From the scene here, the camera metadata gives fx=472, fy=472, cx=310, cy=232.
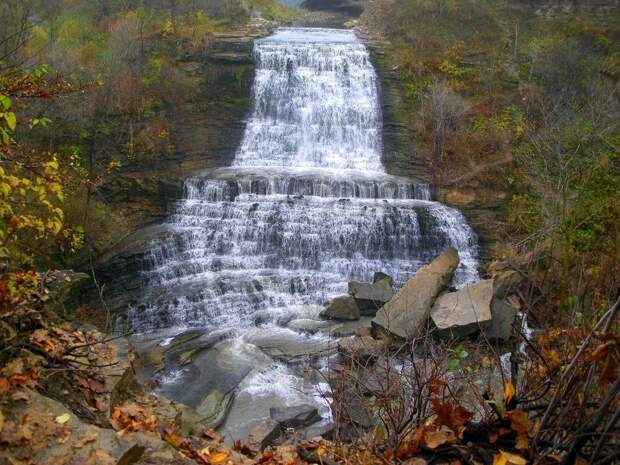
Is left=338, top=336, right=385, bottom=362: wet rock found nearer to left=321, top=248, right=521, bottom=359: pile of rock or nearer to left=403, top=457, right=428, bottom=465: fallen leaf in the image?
left=321, top=248, right=521, bottom=359: pile of rock

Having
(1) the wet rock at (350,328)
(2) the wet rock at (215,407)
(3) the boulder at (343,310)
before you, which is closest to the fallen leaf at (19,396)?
(2) the wet rock at (215,407)

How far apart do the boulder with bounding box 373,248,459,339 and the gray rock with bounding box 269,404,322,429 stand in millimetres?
2575

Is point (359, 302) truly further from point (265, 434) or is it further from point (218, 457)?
point (218, 457)

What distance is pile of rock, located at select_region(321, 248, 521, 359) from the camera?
10188 millimetres

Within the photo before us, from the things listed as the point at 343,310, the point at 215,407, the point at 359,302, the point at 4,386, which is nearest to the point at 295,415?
the point at 215,407

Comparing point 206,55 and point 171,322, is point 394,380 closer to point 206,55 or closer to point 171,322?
point 171,322

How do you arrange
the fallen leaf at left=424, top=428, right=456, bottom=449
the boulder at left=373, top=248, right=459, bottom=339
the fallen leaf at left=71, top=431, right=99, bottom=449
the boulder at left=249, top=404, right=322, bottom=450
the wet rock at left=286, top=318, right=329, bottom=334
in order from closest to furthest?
the fallen leaf at left=424, top=428, right=456, bottom=449 < the fallen leaf at left=71, top=431, right=99, bottom=449 < the boulder at left=249, top=404, right=322, bottom=450 < the boulder at left=373, top=248, right=459, bottom=339 < the wet rock at left=286, top=318, right=329, bottom=334

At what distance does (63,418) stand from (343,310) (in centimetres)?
948

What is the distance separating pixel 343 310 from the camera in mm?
12367

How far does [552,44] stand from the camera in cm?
2111

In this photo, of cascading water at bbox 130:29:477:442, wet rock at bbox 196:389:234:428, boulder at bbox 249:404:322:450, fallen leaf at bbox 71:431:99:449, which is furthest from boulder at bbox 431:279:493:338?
fallen leaf at bbox 71:431:99:449

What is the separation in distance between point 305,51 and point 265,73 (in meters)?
2.15

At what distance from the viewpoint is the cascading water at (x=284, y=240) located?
1252 cm

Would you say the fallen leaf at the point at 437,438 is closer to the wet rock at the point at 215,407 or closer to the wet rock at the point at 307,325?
the wet rock at the point at 215,407
